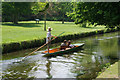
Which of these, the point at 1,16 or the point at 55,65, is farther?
the point at 1,16

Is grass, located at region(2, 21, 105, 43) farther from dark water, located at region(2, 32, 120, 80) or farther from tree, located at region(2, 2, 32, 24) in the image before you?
dark water, located at region(2, 32, 120, 80)

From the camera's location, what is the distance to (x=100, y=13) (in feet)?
41.9

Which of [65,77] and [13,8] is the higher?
[13,8]

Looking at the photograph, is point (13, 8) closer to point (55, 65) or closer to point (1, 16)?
point (1, 16)

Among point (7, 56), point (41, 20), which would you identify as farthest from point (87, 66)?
point (41, 20)

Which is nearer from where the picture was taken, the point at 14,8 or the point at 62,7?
the point at 14,8

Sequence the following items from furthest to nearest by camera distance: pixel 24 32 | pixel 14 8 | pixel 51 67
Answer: pixel 14 8 → pixel 24 32 → pixel 51 67

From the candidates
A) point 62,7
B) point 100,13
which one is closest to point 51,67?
point 100,13

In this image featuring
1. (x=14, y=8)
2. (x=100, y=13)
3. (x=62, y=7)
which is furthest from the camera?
(x=62, y=7)

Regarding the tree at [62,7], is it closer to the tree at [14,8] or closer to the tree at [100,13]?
the tree at [14,8]

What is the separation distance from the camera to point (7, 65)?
15.7 metres

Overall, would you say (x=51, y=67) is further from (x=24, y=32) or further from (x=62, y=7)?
(x=62, y=7)

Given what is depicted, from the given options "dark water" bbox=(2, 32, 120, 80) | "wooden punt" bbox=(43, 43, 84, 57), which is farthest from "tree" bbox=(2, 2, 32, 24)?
"dark water" bbox=(2, 32, 120, 80)

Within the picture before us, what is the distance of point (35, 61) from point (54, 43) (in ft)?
34.4
